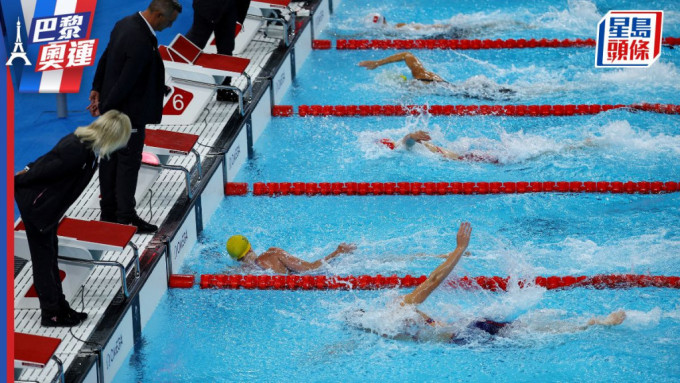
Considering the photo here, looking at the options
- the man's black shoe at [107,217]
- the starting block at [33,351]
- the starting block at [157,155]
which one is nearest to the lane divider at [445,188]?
the starting block at [157,155]

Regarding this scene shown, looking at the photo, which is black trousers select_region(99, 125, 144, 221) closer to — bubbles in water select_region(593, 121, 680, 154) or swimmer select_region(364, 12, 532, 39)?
bubbles in water select_region(593, 121, 680, 154)

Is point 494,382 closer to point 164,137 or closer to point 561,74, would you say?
point 164,137

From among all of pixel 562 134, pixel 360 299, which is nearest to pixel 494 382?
pixel 360 299

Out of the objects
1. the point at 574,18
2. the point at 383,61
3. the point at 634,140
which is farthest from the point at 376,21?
the point at 634,140

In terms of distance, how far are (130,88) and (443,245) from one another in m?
2.00

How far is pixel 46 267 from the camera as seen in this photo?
15.1ft

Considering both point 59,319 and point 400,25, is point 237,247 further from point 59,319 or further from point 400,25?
point 400,25

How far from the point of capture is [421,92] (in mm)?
8344

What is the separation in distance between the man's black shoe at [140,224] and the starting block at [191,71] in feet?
5.11

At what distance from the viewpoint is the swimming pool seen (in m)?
5.07

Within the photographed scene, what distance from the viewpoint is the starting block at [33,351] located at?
13.6 ft

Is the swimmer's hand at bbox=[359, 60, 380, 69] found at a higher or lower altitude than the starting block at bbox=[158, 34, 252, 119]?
lower

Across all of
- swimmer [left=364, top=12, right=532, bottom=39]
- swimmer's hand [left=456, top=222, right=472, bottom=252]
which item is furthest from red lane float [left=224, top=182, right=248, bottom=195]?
swimmer [left=364, top=12, right=532, bottom=39]
